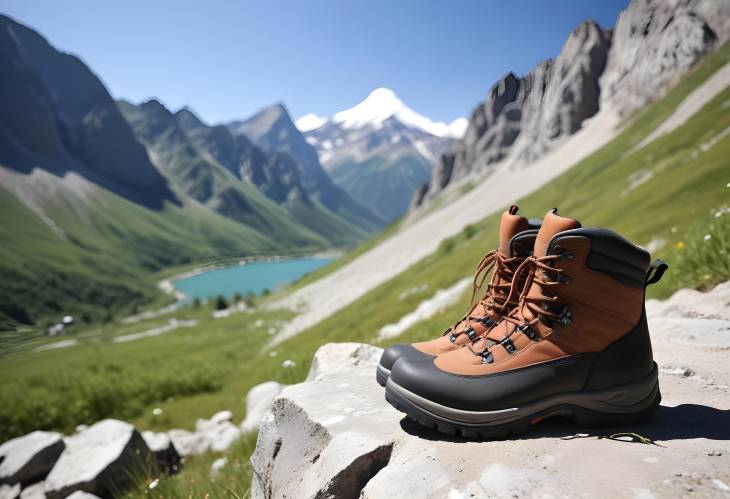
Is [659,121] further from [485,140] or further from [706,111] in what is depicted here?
[485,140]

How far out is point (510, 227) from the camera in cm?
404

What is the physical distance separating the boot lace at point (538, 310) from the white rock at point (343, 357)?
3.27 metres

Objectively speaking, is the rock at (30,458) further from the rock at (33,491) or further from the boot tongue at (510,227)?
the boot tongue at (510,227)

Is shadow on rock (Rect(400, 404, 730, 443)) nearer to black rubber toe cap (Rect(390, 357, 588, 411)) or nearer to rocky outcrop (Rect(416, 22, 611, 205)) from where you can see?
black rubber toe cap (Rect(390, 357, 588, 411))

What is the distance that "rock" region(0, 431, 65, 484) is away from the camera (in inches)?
432

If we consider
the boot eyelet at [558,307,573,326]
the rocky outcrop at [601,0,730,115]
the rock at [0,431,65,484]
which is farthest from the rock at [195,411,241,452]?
the rocky outcrop at [601,0,730,115]

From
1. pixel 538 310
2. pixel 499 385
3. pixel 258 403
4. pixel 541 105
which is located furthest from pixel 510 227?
pixel 258 403

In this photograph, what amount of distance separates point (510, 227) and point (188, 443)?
49.3ft

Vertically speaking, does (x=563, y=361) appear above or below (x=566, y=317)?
below

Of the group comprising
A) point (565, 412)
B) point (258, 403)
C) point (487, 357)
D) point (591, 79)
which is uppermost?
point (591, 79)

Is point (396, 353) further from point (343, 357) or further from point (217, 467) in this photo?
point (217, 467)

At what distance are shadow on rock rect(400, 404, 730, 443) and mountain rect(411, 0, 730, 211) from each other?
241 inches

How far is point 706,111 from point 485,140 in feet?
403

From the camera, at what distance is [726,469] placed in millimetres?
2244
